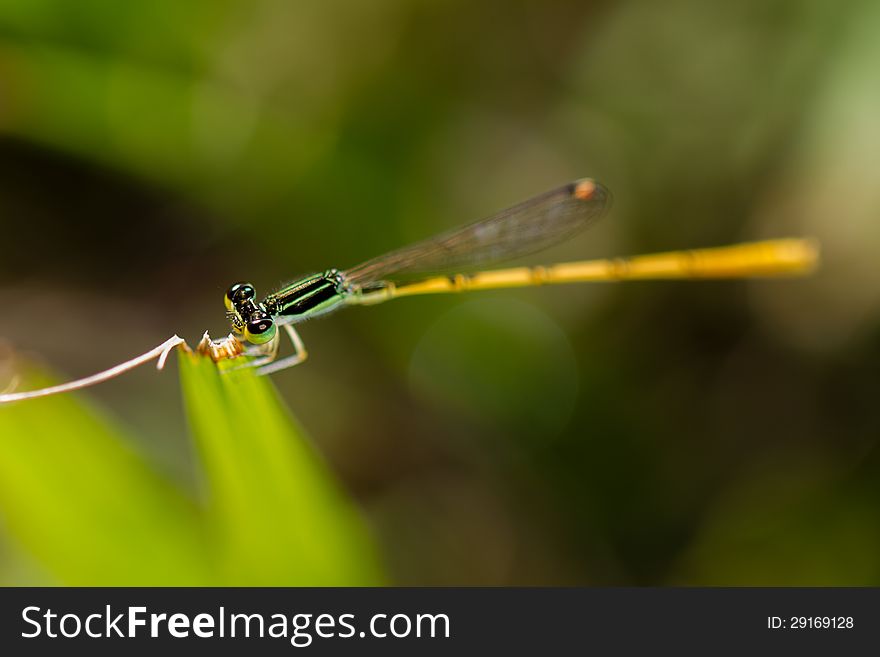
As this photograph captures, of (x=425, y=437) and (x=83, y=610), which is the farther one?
(x=425, y=437)

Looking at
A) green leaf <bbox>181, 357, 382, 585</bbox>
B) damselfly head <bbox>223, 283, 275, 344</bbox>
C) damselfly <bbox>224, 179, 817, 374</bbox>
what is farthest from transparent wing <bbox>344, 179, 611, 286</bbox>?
green leaf <bbox>181, 357, 382, 585</bbox>

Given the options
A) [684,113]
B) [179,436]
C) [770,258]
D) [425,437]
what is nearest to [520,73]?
[684,113]

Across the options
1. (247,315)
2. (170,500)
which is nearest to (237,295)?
(247,315)

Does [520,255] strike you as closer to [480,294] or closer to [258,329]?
[480,294]

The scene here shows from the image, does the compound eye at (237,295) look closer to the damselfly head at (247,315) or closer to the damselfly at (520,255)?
the damselfly head at (247,315)

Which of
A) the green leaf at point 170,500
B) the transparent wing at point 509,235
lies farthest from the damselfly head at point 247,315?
the transparent wing at point 509,235

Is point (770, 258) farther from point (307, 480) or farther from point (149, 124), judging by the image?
point (149, 124)
